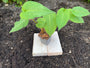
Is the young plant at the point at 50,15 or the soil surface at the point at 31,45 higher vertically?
the young plant at the point at 50,15

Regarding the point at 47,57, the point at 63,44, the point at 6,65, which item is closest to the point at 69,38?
the point at 63,44

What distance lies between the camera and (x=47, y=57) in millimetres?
1204

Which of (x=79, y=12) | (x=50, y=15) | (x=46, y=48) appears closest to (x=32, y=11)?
(x=50, y=15)

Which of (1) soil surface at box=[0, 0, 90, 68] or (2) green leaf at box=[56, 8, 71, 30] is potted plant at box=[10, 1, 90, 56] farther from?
(1) soil surface at box=[0, 0, 90, 68]

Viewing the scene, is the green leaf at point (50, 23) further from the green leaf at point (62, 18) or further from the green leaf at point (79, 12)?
the green leaf at point (79, 12)

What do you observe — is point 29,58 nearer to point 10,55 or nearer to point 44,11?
point 10,55

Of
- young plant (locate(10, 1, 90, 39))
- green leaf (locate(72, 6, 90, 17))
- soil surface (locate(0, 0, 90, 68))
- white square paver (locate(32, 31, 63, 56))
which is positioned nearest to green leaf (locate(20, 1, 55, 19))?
young plant (locate(10, 1, 90, 39))

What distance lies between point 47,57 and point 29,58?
0.23 metres

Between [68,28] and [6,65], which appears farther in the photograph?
[68,28]

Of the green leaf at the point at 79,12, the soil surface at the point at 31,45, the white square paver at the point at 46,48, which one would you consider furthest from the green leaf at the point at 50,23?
the soil surface at the point at 31,45

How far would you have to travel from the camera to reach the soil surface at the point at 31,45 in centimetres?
115

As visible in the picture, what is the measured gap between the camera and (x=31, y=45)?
4.26ft

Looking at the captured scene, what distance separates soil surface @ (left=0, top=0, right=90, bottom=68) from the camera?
1146 millimetres

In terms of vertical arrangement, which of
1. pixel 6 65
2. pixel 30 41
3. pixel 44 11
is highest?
pixel 44 11
